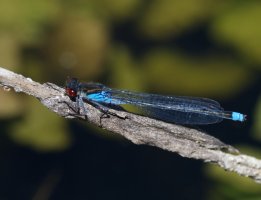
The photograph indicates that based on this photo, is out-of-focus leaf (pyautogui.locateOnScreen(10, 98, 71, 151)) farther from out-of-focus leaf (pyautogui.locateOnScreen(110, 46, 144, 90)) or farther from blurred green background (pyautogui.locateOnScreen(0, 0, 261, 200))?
out-of-focus leaf (pyautogui.locateOnScreen(110, 46, 144, 90))

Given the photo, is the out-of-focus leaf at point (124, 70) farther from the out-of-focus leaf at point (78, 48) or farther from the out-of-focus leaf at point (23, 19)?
the out-of-focus leaf at point (23, 19)

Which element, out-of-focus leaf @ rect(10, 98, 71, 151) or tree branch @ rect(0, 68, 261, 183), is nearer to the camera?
tree branch @ rect(0, 68, 261, 183)

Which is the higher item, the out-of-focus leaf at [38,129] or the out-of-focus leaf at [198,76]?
the out-of-focus leaf at [198,76]

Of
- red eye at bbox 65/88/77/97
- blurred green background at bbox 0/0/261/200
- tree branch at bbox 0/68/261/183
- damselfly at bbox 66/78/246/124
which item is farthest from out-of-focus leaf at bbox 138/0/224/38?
tree branch at bbox 0/68/261/183

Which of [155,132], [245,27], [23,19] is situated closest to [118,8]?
[23,19]

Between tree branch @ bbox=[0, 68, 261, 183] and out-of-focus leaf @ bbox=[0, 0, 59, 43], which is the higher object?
out-of-focus leaf @ bbox=[0, 0, 59, 43]

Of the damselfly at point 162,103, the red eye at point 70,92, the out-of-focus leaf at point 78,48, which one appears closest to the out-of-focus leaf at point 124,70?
the out-of-focus leaf at point 78,48

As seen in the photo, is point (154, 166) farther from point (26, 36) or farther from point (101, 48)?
point (26, 36)

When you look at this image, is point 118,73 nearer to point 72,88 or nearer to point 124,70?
point 124,70
